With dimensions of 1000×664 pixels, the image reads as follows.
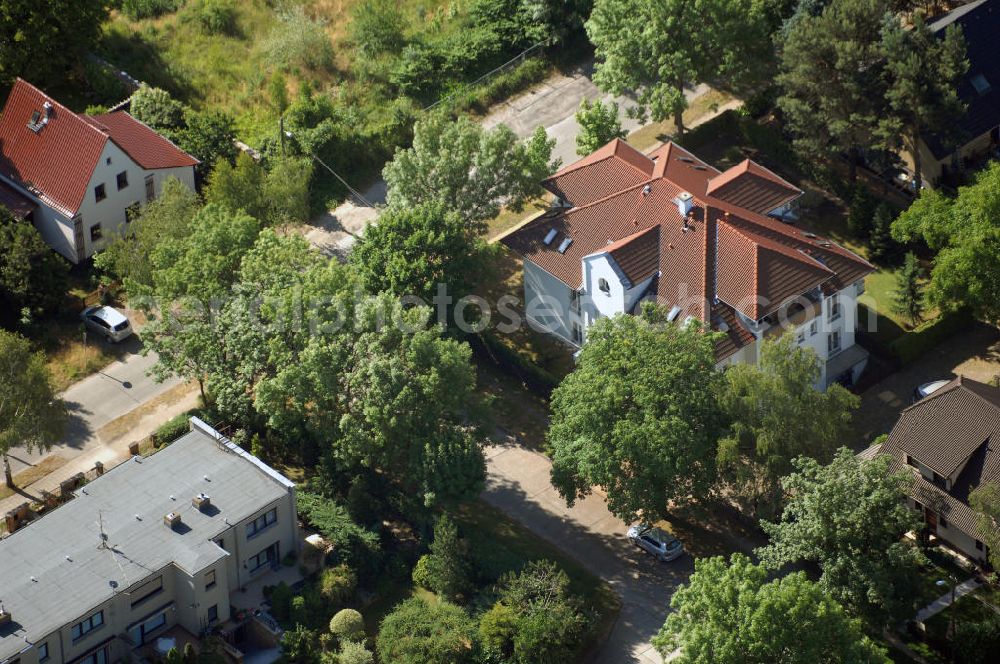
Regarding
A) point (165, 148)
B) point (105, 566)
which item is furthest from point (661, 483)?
point (165, 148)

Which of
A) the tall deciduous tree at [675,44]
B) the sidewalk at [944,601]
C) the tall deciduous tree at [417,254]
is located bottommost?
the sidewalk at [944,601]

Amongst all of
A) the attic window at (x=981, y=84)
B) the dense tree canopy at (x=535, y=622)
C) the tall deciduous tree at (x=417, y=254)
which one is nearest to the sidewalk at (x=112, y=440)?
the tall deciduous tree at (x=417, y=254)

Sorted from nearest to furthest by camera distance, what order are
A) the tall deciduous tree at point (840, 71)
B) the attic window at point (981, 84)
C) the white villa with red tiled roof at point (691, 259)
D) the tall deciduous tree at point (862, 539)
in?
the tall deciduous tree at point (862, 539)
the white villa with red tiled roof at point (691, 259)
the tall deciduous tree at point (840, 71)
the attic window at point (981, 84)

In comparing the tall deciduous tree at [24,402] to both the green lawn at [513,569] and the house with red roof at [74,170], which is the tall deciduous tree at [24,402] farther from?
the green lawn at [513,569]

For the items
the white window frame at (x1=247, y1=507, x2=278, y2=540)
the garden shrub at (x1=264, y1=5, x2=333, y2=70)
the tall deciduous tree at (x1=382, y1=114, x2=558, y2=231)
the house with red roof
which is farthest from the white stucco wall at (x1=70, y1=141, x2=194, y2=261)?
the white window frame at (x1=247, y1=507, x2=278, y2=540)

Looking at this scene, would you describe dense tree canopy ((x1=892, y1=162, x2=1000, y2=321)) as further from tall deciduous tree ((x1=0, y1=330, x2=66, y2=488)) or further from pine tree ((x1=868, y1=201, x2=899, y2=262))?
tall deciduous tree ((x1=0, y1=330, x2=66, y2=488))

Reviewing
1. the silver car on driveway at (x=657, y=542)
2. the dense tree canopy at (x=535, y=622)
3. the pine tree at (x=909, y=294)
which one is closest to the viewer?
the dense tree canopy at (x=535, y=622)

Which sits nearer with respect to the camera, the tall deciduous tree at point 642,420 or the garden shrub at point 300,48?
the tall deciduous tree at point 642,420

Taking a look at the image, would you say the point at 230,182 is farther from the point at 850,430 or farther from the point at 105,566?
the point at 850,430
